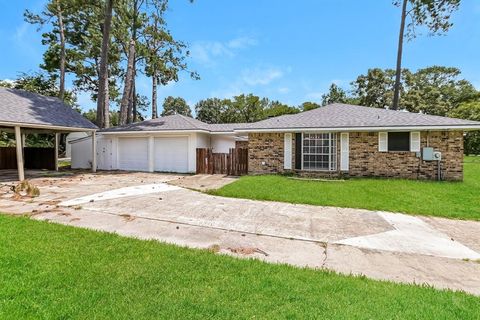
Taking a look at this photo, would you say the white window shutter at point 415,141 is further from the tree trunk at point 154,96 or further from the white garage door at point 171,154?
the tree trunk at point 154,96

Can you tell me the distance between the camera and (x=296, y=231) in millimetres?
5648

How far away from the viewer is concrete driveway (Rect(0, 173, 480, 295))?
411 cm

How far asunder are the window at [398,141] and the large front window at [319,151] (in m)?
2.44

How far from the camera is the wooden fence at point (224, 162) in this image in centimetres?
1519

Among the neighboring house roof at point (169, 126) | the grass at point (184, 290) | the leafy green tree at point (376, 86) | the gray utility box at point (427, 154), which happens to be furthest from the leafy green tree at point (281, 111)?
the grass at point (184, 290)

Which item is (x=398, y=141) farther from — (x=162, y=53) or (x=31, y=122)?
(x=162, y=53)

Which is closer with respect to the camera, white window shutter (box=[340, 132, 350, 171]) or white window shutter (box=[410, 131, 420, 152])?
white window shutter (box=[410, 131, 420, 152])

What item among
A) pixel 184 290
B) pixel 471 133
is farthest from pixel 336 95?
pixel 184 290

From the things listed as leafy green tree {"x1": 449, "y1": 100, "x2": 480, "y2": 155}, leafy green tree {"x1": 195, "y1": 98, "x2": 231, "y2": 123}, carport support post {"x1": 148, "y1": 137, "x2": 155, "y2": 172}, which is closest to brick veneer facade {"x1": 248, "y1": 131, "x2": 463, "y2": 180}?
carport support post {"x1": 148, "y1": 137, "x2": 155, "y2": 172}

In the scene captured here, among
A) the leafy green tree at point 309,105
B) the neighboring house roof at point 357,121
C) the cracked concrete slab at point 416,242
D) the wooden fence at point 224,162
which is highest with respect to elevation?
the leafy green tree at point 309,105

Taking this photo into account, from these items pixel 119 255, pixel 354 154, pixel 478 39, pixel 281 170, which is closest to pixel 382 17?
pixel 478 39

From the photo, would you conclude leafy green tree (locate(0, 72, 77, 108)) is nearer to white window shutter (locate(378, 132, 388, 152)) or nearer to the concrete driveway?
the concrete driveway

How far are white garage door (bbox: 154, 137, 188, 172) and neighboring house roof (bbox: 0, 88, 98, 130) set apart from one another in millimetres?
4206

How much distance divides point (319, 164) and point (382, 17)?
15098mm
